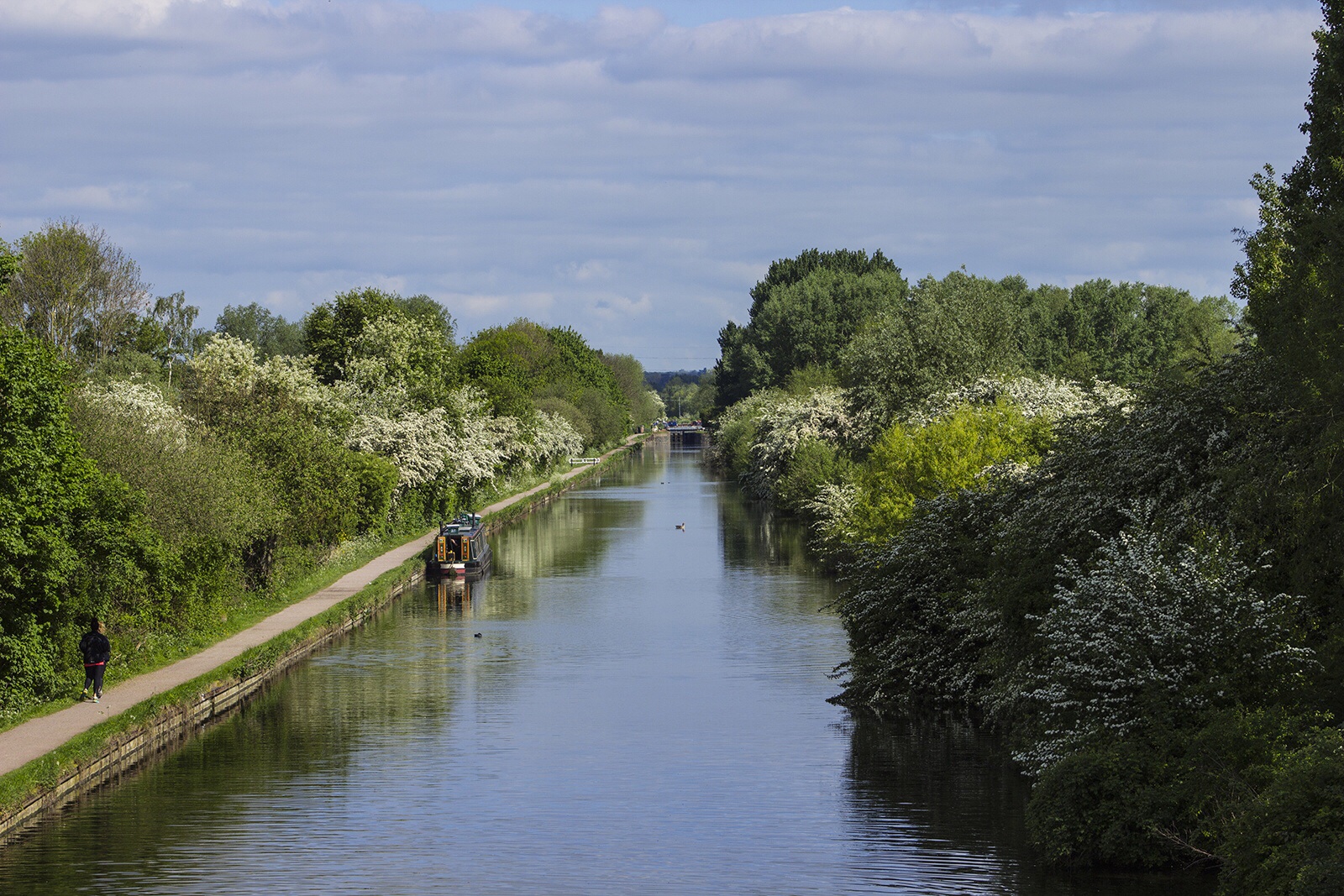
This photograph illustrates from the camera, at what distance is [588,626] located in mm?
43031

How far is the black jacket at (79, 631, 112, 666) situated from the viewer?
26.9m

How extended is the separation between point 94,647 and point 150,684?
2.42 meters

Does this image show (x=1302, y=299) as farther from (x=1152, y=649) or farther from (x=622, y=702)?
(x=622, y=702)

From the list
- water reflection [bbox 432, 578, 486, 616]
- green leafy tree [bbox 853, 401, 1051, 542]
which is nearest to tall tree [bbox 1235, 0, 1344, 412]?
green leafy tree [bbox 853, 401, 1051, 542]

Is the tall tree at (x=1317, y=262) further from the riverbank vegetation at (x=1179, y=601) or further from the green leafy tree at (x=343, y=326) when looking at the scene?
the green leafy tree at (x=343, y=326)

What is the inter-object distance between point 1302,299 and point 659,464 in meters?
130

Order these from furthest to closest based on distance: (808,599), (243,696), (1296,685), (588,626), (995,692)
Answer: (808,599) < (588,626) < (243,696) < (995,692) < (1296,685)

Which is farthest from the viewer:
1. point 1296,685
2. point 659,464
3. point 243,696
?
point 659,464

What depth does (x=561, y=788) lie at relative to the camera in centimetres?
2442

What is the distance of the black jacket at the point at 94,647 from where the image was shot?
26.9 meters

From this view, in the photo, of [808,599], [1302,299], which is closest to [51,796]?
[1302,299]

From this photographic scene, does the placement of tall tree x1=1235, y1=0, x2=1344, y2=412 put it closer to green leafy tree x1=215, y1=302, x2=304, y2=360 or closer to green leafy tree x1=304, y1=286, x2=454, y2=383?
green leafy tree x1=304, y1=286, x2=454, y2=383

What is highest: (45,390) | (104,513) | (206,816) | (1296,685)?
(45,390)

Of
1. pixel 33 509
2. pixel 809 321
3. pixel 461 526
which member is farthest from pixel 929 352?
pixel 809 321
